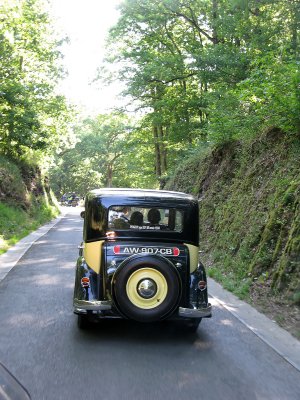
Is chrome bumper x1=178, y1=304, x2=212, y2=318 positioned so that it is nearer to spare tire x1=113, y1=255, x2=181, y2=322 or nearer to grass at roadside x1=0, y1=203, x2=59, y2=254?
spare tire x1=113, y1=255, x2=181, y2=322

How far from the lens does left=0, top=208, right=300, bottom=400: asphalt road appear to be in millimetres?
4191

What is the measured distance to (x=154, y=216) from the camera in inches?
261

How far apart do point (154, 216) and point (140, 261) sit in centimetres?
125

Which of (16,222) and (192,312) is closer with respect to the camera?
(192,312)

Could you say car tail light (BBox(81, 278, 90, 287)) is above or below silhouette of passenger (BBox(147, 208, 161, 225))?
below

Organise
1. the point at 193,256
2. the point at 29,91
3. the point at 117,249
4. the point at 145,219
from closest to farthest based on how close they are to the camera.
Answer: the point at 117,249 < the point at 193,256 < the point at 145,219 < the point at 29,91

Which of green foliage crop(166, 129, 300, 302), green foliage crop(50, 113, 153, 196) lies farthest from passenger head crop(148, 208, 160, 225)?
green foliage crop(50, 113, 153, 196)

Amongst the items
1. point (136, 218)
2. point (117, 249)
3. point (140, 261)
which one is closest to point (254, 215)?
point (136, 218)

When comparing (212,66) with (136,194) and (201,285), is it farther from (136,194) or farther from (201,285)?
(201,285)

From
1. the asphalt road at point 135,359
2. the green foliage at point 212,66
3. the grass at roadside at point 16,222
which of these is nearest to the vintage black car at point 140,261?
the asphalt road at point 135,359

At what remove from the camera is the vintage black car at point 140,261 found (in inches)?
217

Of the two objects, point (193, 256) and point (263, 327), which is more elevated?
point (193, 256)

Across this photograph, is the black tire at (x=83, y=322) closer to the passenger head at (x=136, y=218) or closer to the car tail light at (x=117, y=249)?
the car tail light at (x=117, y=249)

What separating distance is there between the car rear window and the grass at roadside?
784cm
